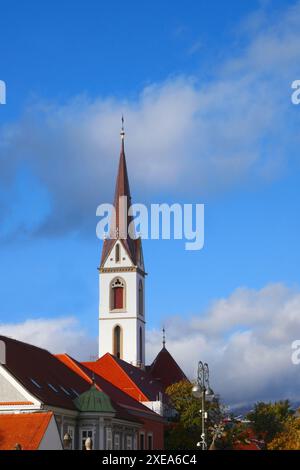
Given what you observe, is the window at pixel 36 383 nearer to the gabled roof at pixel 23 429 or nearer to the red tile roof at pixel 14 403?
the red tile roof at pixel 14 403

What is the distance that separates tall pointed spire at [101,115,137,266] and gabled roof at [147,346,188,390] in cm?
1162

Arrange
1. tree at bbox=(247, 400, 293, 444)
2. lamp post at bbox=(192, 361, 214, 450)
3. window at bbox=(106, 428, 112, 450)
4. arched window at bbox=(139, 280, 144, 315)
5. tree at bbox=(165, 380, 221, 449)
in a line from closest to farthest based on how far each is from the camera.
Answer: lamp post at bbox=(192, 361, 214, 450) < window at bbox=(106, 428, 112, 450) < tree at bbox=(165, 380, 221, 449) < tree at bbox=(247, 400, 293, 444) < arched window at bbox=(139, 280, 144, 315)

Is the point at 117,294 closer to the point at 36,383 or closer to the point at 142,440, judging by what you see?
the point at 142,440

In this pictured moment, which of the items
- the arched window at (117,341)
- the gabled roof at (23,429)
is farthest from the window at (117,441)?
the arched window at (117,341)

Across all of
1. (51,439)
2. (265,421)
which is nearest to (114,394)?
(51,439)

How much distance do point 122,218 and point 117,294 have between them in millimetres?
10340

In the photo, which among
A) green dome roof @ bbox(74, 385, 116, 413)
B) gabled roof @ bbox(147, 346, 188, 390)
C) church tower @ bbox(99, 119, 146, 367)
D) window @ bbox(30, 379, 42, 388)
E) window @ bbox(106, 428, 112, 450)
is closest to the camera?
window @ bbox(30, 379, 42, 388)

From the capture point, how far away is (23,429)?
37.5 m

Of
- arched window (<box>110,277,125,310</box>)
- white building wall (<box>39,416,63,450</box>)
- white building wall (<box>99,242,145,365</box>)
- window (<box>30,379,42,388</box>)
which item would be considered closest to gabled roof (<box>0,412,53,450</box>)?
white building wall (<box>39,416,63,450</box>)

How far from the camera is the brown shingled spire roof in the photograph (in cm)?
10053

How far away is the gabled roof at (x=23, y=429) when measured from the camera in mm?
36344

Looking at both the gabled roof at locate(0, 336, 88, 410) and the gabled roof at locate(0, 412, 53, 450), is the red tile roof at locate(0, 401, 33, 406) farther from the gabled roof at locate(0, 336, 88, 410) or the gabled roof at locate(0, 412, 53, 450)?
the gabled roof at locate(0, 412, 53, 450)

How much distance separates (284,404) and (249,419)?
41.3 feet

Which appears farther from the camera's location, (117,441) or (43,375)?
(117,441)
